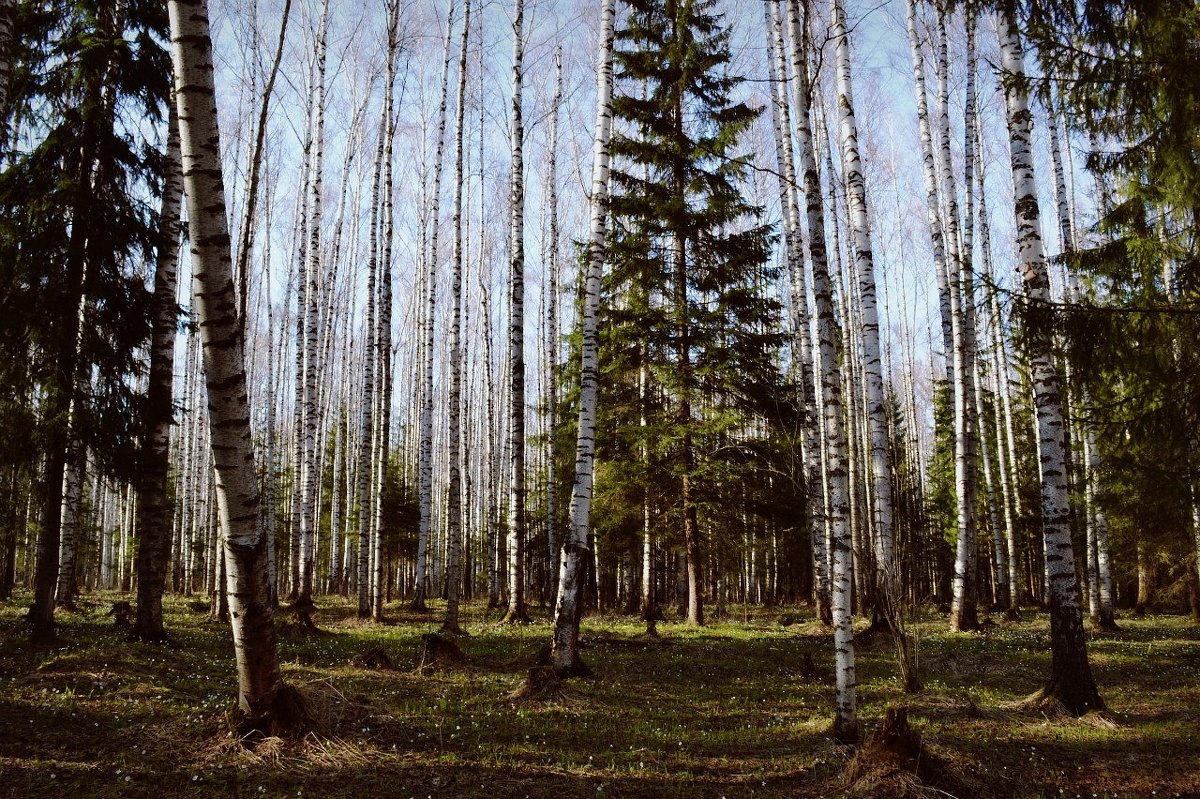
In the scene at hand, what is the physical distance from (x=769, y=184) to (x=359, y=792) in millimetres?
21481

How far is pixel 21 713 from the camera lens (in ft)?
18.4

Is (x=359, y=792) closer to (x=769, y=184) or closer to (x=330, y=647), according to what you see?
(x=330, y=647)

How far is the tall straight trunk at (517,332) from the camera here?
12.3 metres

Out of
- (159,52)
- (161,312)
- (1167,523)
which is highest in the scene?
(159,52)

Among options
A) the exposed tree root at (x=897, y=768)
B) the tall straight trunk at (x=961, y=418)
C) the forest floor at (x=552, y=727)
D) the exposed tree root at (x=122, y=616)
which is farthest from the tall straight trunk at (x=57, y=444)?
the tall straight trunk at (x=961, y=418)

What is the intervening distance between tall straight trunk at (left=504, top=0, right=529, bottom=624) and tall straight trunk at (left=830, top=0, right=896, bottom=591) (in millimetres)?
5771

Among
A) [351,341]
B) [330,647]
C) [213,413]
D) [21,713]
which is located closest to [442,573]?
[351,341]

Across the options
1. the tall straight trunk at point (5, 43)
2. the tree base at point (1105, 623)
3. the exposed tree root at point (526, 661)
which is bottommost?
the tree base at point (1105, 623)

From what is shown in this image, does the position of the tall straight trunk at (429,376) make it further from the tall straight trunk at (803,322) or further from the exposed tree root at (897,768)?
the exposed tree root at (897,768)

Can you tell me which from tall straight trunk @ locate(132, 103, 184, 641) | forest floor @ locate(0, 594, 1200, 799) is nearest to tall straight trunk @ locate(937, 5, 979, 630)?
forest floor @ locate(0, 594, 1200, 799)

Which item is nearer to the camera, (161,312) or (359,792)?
(359,792)

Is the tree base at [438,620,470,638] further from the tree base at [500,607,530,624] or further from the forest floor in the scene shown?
the tree base at [500,607,530,624]

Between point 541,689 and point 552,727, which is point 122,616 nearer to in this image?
point 541,689

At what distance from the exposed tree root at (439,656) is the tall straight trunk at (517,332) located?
16.0 ft
